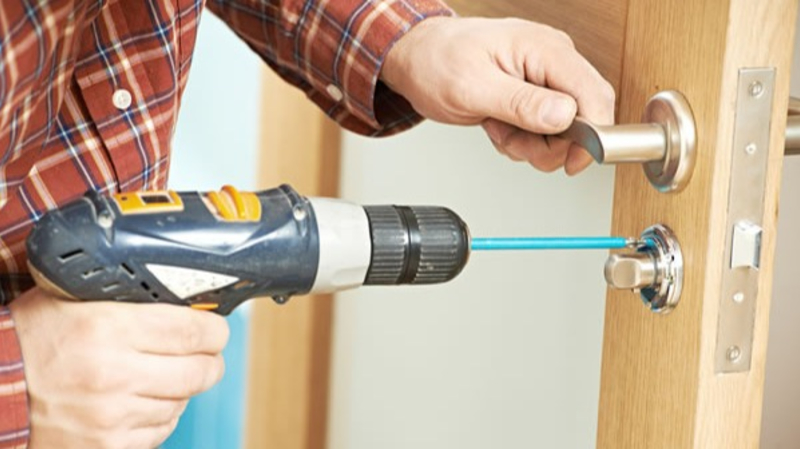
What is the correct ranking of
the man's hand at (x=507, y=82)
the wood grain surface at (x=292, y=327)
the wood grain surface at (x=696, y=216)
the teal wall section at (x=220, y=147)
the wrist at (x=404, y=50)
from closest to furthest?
the wood grain surface at (x=696, y=216) < the man's hand at (x=507, y=82) < the wrist at (x=404, y=50) < the wood grain surface at (x=292, y=327) < the teal wall section at (x=220, y=147)

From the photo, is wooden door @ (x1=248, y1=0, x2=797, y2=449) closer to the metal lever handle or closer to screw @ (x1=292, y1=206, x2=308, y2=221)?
the metal lever handle

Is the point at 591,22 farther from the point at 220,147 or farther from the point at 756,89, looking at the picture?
the point at 220,147

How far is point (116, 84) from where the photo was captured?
75 centimetres

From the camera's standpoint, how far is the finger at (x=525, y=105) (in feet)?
2.26

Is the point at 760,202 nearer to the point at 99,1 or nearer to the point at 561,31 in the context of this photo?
the point at 561,31

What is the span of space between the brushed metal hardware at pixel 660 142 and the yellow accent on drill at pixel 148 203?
0.74 feet

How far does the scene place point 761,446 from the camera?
0.93 m

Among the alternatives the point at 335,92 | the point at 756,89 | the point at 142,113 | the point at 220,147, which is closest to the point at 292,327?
the point at 220,147

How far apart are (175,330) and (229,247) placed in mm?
60

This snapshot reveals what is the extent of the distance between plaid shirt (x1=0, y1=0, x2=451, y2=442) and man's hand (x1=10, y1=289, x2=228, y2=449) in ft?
0.04

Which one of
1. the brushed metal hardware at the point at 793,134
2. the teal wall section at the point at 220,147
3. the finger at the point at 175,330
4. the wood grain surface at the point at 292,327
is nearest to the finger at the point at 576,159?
the brushed metal hardware at the point at 793,134

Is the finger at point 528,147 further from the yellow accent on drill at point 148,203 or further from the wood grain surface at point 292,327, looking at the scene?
the wood grain surface at point 292,327

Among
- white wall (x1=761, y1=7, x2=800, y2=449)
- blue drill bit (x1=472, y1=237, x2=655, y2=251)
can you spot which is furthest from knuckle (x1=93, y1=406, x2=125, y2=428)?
white wall (x1=761, y1=7, x2=800, y2=449)

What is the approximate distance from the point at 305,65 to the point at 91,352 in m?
0.35
